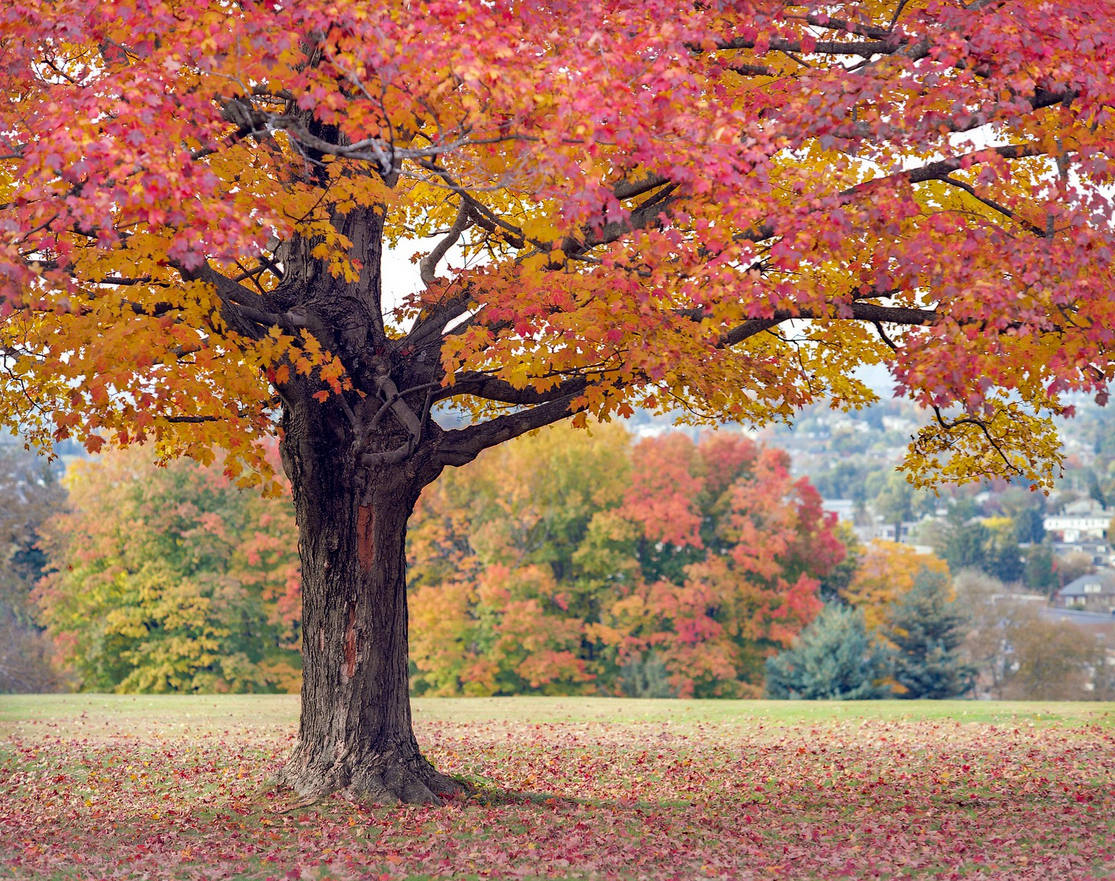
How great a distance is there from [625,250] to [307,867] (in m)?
4.56

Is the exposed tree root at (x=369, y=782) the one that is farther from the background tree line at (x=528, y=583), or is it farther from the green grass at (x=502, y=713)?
the background tree line at (x=528, y=583)

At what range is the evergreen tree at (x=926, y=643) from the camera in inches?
1144

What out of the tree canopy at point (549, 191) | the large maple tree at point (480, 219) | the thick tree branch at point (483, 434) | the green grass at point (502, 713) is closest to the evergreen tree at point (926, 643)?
the green grass at point (502, 713)

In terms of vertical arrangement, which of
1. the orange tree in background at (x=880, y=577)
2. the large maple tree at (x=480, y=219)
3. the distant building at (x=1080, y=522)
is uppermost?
the distant building at (x=1080, y=522)

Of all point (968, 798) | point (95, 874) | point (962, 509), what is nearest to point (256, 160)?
point (95, 874)

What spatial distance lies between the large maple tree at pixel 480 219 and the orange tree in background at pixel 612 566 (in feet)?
71.5

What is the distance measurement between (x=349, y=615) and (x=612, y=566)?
24.9 meters

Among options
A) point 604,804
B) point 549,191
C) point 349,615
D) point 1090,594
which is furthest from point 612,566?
point 1090,594

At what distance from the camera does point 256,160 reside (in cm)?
775

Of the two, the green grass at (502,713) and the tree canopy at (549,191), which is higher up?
the tree canopy at (549,191)

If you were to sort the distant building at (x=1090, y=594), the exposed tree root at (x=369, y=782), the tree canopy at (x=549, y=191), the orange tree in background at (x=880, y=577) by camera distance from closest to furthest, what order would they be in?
the tree canopy at (x=549, y=191) < the exposed tree root at (x=369, y=782) < the orange tree in background at (x=880, y=577) < the distant building at (x=1090, y=594)

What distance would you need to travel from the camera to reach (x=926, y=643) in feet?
96.0

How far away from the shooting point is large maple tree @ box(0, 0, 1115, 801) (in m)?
5.78

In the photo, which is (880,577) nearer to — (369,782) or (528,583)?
(528,583)
